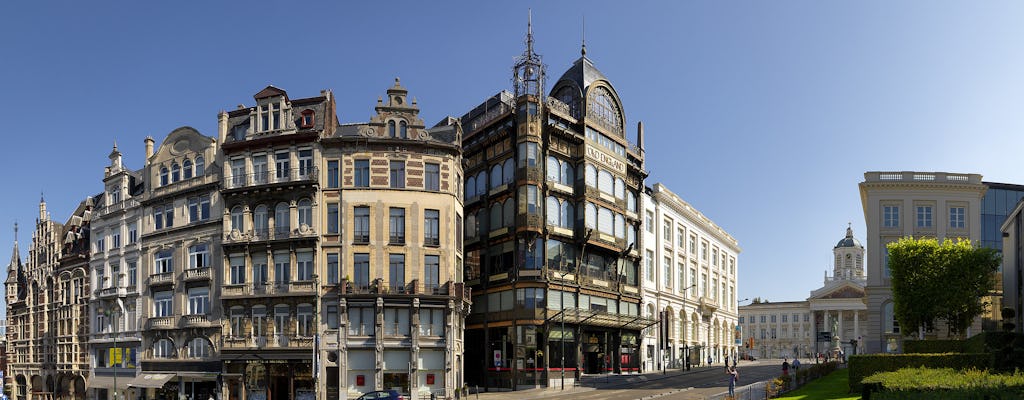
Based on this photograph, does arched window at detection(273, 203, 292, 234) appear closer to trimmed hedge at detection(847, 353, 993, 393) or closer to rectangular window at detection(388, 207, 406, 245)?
rectangular window at detection(388, 207, 406, 245)

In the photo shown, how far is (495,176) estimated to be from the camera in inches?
3159

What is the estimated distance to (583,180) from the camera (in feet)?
263

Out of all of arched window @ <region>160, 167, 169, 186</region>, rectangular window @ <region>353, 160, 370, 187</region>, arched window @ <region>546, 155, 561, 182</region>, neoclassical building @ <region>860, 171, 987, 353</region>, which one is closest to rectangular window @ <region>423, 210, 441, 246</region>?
rectangular window @ <region>353, 160, 370, 187</region>

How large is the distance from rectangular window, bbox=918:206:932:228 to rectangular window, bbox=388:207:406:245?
5091 centimetres

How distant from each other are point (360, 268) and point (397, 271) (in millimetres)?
2495

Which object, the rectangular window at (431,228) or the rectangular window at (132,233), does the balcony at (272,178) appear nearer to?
the rectangular window at (431,228)

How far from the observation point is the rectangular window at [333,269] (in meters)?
62.9

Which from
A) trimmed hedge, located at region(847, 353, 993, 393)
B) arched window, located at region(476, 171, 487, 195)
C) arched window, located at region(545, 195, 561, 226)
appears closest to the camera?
trimmed hedge, located at region(847, 353, 993, 393)

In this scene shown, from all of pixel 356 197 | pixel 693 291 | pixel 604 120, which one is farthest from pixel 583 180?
pixel 693 291

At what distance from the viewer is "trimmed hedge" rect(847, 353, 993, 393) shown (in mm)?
46906

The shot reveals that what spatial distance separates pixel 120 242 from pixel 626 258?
44396 millimetres

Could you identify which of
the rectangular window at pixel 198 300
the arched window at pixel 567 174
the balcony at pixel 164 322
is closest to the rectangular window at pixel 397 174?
the rectangular window at pixel 198 300

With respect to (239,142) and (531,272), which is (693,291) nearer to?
(531,272)

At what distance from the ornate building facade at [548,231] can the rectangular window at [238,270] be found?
20709 mm
